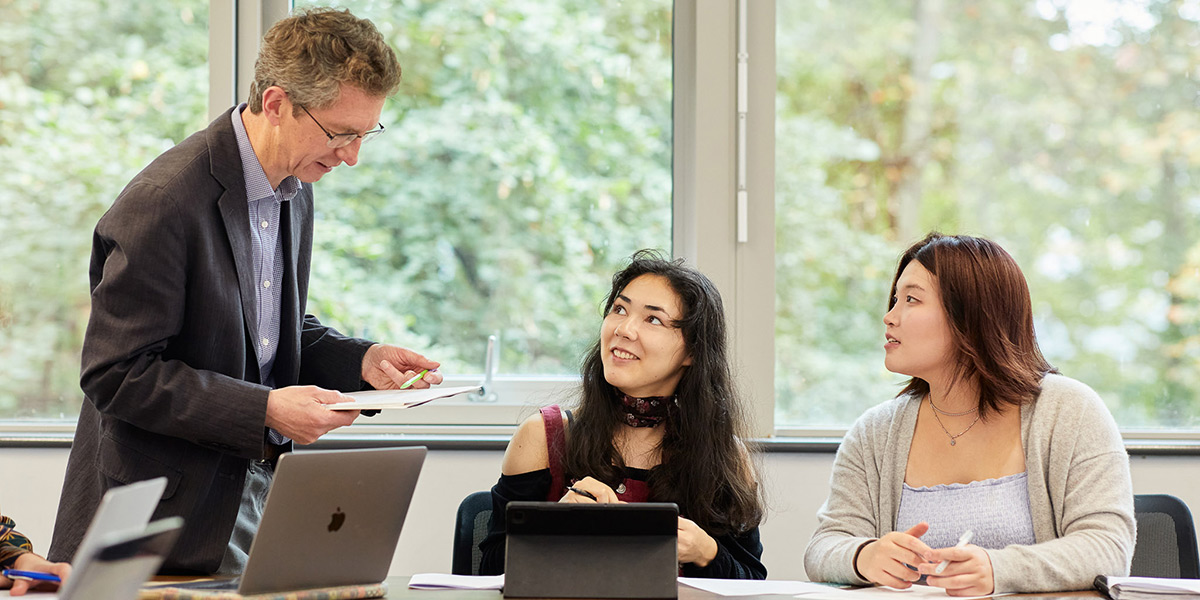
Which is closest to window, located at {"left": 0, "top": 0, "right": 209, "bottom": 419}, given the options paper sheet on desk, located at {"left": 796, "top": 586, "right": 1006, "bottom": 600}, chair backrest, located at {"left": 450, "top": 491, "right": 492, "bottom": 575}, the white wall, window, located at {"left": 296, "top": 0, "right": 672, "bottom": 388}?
the white wall

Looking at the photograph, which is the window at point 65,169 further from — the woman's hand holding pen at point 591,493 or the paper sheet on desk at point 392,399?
the woman's hand holding pen at point 591,493

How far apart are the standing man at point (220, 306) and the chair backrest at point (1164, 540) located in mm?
1539

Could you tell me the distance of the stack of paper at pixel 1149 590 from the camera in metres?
1.56

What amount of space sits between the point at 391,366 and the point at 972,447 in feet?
3.78

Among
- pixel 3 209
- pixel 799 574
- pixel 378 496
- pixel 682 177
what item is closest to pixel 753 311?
pixel 682 177

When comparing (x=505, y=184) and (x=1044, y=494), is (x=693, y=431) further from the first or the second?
(x=505, y=184)

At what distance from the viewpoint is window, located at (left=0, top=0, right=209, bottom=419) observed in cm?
296

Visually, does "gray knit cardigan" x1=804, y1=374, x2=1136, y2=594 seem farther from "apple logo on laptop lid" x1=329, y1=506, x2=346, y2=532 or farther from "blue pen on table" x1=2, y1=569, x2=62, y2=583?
"blue pen on table" x1=2, y1=569, x2=62, y2=583

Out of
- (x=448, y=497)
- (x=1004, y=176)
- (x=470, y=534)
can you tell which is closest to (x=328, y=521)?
(x=470, y=534)

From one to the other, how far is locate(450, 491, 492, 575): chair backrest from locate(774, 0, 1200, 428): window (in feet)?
3.85

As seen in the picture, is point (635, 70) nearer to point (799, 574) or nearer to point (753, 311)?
point (753, 311)

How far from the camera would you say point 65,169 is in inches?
117

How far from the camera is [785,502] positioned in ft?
9.14

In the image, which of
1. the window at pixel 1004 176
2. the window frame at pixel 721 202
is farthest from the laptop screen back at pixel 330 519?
the window at pixel 1004 176
